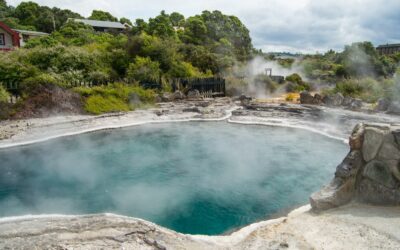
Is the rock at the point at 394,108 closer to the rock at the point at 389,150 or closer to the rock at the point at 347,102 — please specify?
the rock at the point at 347,102

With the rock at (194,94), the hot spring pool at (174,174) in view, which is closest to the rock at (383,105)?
the hot spring pool at (174,174)

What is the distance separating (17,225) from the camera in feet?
20.5

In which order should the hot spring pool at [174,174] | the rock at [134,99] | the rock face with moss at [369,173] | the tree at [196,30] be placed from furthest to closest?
1. the tree at [196,30]
2. the rock at [134,99]
3. the hot spring pool at [174,174]
4. the rock face with moss at [369,173]

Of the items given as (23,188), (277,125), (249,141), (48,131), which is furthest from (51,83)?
(277,125)

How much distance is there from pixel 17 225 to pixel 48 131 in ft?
25.7

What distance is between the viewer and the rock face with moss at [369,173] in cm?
655

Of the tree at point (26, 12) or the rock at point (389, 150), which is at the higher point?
the tree at point (26, 12)

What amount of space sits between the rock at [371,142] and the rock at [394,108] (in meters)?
10.3

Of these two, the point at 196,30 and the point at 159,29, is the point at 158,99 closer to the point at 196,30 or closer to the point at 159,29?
the point at 159,29

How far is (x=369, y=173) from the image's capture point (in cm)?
678

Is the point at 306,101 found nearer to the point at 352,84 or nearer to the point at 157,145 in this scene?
the point at 352,84

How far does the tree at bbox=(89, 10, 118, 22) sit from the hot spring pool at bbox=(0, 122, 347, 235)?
2047 inches

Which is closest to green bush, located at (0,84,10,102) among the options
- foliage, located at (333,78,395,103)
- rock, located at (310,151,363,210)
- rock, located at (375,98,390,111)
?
rock, located at (310,151,363,210)

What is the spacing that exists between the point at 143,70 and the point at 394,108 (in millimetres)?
13946
